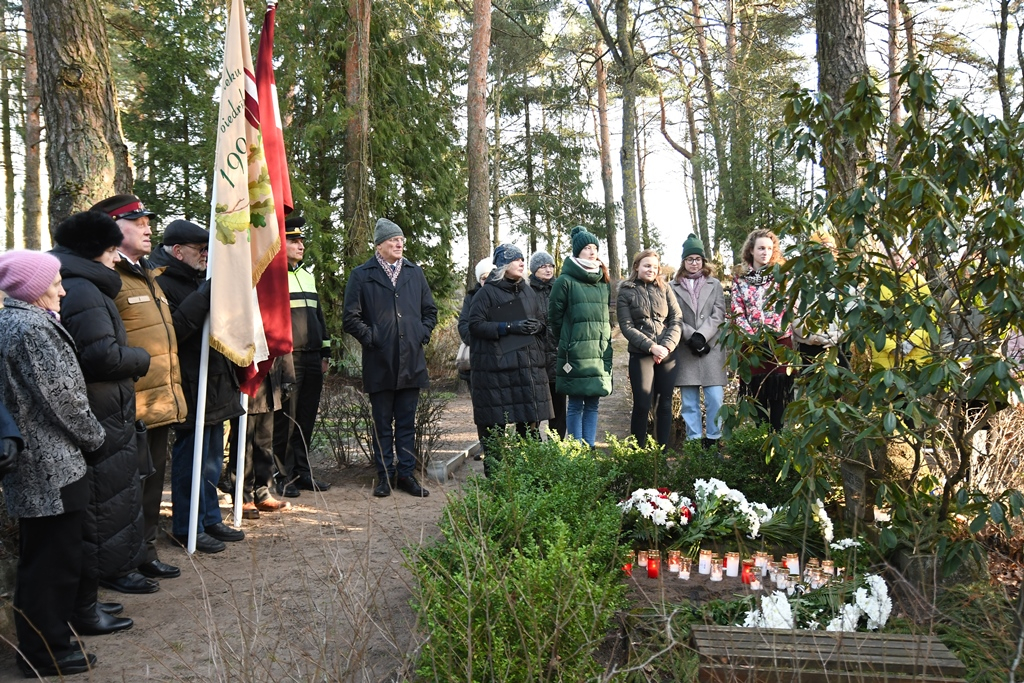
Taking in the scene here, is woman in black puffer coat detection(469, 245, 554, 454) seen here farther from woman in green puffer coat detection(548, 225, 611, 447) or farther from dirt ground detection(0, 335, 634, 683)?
dirt ground detection(0, 335, 634, 683)

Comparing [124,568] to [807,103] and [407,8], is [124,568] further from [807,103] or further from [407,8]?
[407,8]

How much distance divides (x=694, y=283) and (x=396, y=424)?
272 centimetres

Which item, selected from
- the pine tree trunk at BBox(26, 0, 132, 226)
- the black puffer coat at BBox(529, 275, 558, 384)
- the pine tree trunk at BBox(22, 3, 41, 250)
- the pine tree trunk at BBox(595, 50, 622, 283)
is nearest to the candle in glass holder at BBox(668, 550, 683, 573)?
the black puffer coat at BBox(529, 275, 558, 384)

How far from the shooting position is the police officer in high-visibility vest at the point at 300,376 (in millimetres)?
6402

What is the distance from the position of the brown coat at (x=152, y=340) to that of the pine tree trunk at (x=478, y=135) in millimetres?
8691

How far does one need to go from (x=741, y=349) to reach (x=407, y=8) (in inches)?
492

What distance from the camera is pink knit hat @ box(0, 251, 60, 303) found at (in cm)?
324

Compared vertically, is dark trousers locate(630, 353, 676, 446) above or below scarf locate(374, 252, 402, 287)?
below

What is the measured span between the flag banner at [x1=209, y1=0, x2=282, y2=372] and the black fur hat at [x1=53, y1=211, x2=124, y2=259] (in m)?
0.97

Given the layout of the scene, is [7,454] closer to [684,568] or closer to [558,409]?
[684,568]

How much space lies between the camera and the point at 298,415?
659cm

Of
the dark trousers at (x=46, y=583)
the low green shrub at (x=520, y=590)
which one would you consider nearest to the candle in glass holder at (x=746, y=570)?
the low green shrub at (x=520, y=590)

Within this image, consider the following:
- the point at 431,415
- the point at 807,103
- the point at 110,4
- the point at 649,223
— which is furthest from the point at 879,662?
the point at 649,223

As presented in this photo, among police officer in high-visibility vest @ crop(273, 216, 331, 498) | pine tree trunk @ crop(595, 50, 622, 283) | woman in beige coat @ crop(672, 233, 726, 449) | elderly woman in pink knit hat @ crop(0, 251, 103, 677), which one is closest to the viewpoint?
elderly woman in pink knit hat @ crop(0, 251, 103, 677)
